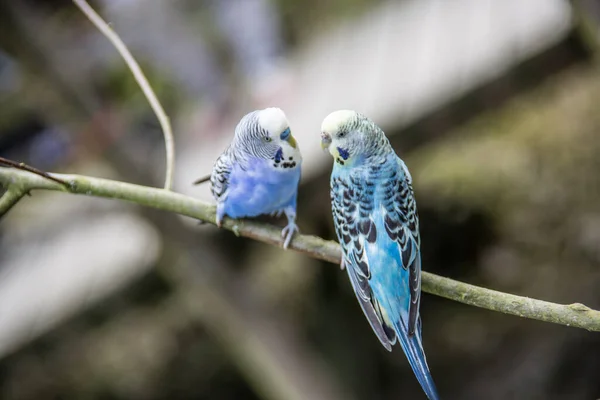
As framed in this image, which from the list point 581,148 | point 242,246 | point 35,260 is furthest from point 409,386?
point 35,260

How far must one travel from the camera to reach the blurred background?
202cm

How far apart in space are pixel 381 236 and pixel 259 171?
215 mm

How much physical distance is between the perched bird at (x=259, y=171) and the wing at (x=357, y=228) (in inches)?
3.1

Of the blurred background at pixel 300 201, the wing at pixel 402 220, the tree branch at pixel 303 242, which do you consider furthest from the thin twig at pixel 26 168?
the blurred background at pixel 300 201

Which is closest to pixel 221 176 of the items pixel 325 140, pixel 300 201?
pixel 325 140

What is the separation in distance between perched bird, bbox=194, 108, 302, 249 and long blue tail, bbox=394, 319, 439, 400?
27 cm

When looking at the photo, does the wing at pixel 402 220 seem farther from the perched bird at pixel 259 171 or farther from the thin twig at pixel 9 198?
the thin twig at pixel 9 198

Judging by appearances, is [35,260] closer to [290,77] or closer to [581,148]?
[290,77]

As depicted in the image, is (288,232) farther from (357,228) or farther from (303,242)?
(357,228)

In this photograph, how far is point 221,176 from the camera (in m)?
1.05

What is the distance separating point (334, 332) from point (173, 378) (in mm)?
874

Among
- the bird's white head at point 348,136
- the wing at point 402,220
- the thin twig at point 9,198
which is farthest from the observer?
the thin twig at point 9,198

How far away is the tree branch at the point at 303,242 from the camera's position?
903 millimetres

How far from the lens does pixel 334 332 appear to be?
2.83m
